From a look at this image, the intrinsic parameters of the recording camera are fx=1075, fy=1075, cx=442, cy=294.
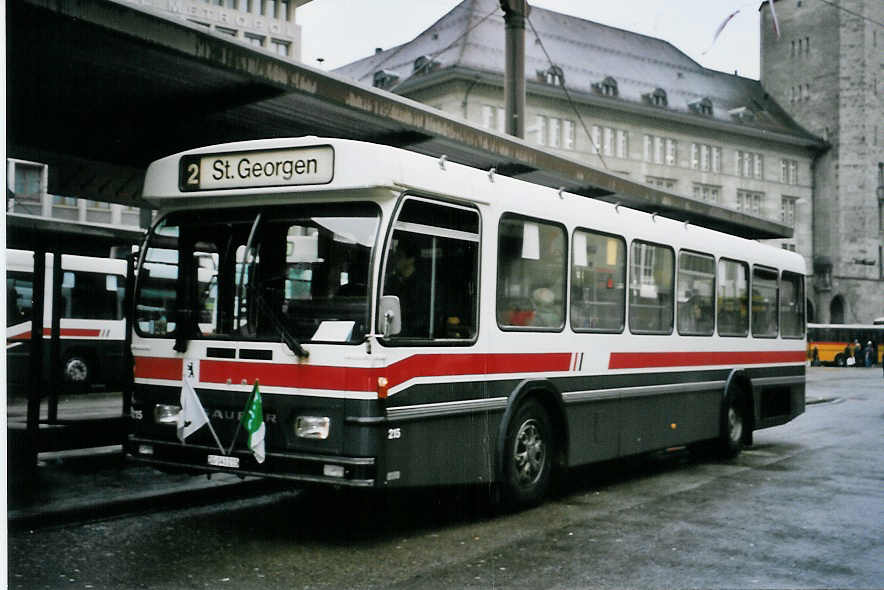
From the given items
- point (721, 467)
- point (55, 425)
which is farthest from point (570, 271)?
point (55, 425)

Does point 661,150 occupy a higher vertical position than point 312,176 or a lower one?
higher

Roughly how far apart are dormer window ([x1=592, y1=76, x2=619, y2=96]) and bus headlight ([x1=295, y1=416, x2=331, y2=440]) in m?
67.3

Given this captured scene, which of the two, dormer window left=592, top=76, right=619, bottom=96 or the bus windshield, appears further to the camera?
dormer window left=592, top=76, right=619, bottom=96

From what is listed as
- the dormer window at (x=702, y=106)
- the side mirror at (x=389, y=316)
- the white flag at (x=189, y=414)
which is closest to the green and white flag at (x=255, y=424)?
the white flag at (x=189, y=414)

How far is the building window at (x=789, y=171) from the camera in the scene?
278ft

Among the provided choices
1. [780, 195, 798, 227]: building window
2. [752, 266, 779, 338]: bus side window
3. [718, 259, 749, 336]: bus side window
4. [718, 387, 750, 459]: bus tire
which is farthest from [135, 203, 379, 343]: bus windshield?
[780, 195, 798, 227]: building window

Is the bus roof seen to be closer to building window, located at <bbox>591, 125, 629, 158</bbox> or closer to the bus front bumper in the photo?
the bus front bumper

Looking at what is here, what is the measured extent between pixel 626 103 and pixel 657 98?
4.54 metres

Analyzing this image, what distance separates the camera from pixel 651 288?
1124cm

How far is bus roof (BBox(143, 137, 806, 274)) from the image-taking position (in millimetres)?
7480

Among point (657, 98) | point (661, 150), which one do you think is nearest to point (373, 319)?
point (661, 150)

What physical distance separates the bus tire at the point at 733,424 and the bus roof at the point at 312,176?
476cm

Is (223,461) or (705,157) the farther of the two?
(705,157)

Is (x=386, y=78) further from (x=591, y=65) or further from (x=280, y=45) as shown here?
(x=591, y=65)
